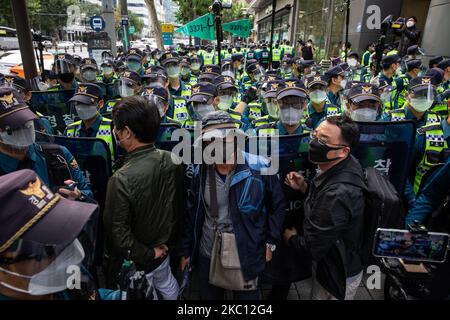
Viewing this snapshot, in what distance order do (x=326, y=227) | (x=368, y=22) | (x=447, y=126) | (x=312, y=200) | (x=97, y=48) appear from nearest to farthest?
(x=326, y=227)
(x=312, y=200)
(x=447, y=126)
(x=97, y=48)
(x=368, y=22)

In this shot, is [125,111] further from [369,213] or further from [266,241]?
[369,213]

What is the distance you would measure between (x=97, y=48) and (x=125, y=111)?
505 inches

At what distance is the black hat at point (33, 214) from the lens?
44.8 inches

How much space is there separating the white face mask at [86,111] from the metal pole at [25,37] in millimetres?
4288

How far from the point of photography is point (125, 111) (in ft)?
7.02

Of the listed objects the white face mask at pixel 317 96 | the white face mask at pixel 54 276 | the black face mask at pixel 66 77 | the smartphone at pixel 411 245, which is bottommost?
the smartphone at pixel 411 245

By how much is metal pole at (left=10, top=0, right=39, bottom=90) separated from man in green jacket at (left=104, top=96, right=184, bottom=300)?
6.32 meters

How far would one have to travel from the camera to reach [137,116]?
2.13 meters

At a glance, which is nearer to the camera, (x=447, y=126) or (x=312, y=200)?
(x=312, y=200)

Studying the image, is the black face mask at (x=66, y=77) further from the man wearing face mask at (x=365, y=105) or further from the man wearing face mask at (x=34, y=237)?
the man wearing face mask at (x=34, y=237)

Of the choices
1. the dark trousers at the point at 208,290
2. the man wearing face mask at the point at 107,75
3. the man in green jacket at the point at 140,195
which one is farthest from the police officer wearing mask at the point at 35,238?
the man wearing face mask at the point at 107,75

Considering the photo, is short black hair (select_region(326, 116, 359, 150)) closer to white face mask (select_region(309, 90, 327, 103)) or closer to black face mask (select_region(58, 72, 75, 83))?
white face mask (select_region(309, 90, 327, 103))

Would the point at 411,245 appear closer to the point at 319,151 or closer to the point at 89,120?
the point at 319,151
